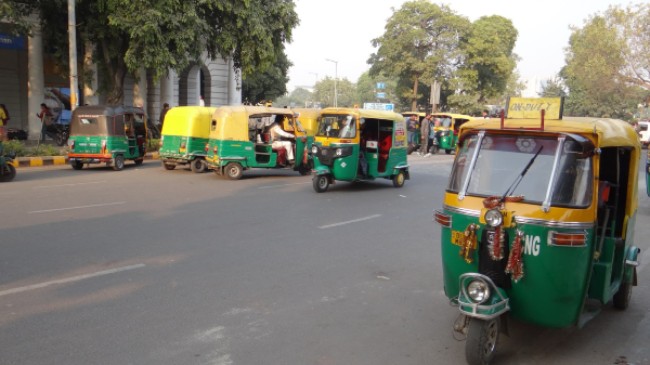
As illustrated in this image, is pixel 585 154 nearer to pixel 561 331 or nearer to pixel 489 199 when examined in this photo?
pixel 489 199

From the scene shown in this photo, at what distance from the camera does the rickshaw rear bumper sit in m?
3.69

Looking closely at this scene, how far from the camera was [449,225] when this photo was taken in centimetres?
425

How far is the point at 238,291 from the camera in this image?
548 cm

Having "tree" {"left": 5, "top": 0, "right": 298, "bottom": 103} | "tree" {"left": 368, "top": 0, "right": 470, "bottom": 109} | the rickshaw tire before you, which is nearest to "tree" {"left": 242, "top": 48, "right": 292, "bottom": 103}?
"tree" {"left": 368, "top": 0, "right": 470, "bottom": 109}

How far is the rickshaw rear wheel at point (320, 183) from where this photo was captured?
12289mm

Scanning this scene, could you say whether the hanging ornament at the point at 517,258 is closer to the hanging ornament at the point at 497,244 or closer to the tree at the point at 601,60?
the hanging ornament at the point at 497,244

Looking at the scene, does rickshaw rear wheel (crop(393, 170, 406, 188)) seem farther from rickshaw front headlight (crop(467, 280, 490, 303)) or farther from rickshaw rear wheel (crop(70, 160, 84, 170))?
rickshaw front headlight (crop(467, 280, 490, 303))

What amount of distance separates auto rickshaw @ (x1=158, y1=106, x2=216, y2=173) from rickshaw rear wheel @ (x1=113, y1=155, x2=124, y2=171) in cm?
127

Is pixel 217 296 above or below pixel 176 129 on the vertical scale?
below

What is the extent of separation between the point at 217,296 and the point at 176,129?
10.9 metres

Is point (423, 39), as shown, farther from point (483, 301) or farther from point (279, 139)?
point (483, 301)

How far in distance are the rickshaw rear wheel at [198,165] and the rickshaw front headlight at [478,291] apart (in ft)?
41.3

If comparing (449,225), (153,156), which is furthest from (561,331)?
(153,156)

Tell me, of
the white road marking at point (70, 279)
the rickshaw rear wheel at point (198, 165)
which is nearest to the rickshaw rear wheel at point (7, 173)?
the rickshaw rear wheel at point (198, 165)
